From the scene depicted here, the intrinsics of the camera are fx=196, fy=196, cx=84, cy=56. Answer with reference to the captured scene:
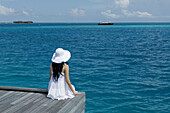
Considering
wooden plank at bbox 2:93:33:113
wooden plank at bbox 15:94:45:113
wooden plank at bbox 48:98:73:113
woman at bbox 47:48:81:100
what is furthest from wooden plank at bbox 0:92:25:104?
wooden plank at bbox 48:98:73:113

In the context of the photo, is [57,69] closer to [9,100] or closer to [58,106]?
[58,106]

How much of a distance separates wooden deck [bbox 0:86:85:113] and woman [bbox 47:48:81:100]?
0.20m

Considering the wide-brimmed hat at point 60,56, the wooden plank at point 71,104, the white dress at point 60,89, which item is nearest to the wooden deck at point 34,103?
the wooden plank at point 71,104

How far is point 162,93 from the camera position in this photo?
11453mm

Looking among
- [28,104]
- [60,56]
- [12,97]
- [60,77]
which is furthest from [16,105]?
[60,56]

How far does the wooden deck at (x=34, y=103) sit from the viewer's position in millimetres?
5422

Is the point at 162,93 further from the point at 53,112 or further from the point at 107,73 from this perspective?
the point at 53,112

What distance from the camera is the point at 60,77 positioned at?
604cm

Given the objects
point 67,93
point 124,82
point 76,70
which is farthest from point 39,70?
point 67,93

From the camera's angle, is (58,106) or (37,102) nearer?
(58,106)

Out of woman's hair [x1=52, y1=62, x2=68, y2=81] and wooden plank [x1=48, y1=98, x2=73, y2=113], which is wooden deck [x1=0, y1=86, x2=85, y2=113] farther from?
woman's hair [x1=52, y1=62, x2=68, y2=81]

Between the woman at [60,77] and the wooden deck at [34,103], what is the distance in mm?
202

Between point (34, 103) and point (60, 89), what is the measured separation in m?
0.87

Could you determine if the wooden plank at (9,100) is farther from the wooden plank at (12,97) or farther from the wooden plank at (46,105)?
the wooden plank at (46,105)
